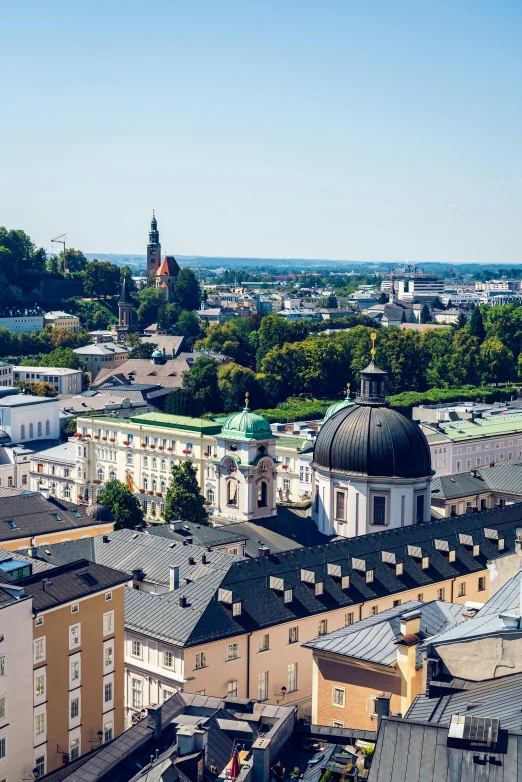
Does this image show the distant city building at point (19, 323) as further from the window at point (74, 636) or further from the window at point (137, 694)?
the window at point (74, 636)

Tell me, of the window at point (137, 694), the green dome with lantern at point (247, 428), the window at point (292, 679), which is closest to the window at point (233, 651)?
the window at point (292, 679)

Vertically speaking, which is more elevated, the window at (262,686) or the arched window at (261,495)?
the arched window at (261,495)

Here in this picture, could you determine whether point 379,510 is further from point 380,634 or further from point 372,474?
point 380,634

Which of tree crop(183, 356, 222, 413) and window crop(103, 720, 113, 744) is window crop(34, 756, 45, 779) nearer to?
window crop(103, 720, 113, 744)

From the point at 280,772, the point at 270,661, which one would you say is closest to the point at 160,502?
the point at 270,661

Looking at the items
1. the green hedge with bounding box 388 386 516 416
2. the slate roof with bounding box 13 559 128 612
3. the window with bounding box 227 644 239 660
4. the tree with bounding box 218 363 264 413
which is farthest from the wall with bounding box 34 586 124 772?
the tree with bounding box 218 363 264 413

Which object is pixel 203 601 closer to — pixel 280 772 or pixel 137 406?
pixel 280 772

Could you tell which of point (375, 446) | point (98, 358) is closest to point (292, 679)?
point (375, 446)

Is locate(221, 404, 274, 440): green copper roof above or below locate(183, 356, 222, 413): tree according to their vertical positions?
above
